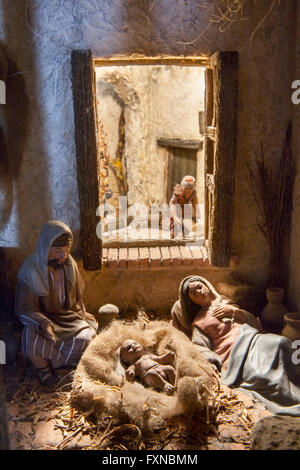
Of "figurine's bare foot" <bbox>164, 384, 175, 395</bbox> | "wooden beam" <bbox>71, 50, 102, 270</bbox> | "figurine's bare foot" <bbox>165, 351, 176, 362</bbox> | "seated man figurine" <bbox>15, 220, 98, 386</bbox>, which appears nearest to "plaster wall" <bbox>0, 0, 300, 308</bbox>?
"wooden beam" <bbox>71, 50, 102, 270</bbox>

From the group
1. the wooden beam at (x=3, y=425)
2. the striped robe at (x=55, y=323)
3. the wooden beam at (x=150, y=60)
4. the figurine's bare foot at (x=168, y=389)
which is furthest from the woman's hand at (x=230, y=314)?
the wooden beam at (x=3, y=425)

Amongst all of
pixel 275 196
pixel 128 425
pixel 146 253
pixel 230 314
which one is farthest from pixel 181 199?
pixel 128 425

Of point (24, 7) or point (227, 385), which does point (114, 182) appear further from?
point (227, 385)

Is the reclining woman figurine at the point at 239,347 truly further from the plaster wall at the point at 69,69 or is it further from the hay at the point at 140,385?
the plaster wall at the point at 69,69

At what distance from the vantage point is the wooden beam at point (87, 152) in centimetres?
440

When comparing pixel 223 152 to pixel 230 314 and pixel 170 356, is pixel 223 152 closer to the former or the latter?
pixel 230 314

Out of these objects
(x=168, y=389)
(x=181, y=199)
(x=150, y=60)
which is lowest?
(x=168, y=389)

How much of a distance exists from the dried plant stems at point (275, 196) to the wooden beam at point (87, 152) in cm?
157

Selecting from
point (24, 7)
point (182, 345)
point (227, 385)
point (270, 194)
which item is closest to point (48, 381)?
point (182, 345)

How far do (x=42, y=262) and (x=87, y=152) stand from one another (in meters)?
1.15

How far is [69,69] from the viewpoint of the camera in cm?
456

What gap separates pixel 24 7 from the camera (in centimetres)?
447
